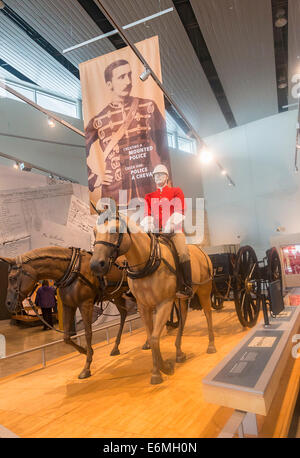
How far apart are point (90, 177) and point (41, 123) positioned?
6.91 meters

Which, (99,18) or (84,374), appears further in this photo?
(99,18)

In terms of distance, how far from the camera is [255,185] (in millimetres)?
14867

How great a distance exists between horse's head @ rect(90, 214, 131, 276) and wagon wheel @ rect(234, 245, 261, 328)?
7.50ft

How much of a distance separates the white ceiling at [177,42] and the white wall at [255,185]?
8.87 ft

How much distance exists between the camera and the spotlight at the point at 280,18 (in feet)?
27.0

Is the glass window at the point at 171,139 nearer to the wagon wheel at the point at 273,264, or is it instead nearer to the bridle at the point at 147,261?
the wagon wheel at the point at 273,264

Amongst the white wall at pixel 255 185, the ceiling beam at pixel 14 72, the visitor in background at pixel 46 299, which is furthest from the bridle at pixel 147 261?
the white wall at pixel 255 185

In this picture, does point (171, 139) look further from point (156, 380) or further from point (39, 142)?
point (156, 380)

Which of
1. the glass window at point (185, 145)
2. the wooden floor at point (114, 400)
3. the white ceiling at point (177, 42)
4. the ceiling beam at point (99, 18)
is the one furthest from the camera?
the glass window at point (185, 145)

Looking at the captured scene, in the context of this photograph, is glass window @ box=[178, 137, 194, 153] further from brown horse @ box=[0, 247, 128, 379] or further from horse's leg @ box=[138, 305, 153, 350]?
horse's leg @ box=[138, 305, 153, 350]

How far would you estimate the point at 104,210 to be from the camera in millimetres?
3117

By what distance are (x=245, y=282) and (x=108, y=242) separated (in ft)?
9.49

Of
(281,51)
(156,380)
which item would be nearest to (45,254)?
(156,380)

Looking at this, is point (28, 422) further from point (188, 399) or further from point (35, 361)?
point (35, 361)
